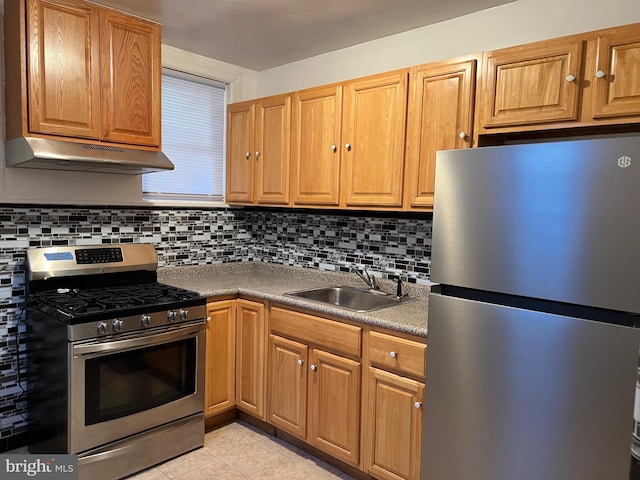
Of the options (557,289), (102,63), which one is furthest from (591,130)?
(102,63)

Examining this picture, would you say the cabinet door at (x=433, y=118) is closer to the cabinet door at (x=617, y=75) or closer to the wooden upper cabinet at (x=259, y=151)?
the cabinet door at (x=617, y=75)

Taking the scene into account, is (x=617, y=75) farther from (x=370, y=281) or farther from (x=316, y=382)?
(x=316, y=382)

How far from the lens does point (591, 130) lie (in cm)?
190

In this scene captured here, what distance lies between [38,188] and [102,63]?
777mm

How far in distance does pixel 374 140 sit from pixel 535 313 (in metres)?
1.30

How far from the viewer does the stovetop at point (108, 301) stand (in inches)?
83.8

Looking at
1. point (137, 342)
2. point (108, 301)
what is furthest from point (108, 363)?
point (108, 301)

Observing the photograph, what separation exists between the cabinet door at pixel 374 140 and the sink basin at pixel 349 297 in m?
0.58

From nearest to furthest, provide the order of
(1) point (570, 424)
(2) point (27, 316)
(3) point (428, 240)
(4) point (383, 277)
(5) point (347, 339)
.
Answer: (1) point (570, 424)
(5) point (347, 339)
(2) point (27, 316)
(3) point (428, 240)
(4) point (383, 277)

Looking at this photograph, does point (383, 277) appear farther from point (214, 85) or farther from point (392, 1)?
point (214, 85)

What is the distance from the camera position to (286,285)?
3.01 metres

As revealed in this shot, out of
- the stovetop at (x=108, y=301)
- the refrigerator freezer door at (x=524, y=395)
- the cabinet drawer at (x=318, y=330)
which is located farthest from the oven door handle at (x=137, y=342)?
the refrigerator freezer door at (x=524, y=395)

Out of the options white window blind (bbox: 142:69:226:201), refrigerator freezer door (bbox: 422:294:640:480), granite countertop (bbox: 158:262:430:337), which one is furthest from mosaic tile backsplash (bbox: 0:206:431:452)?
refrigerator freezer door (bbox: 422:294:640:480)

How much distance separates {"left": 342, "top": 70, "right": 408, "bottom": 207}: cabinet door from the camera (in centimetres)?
238
